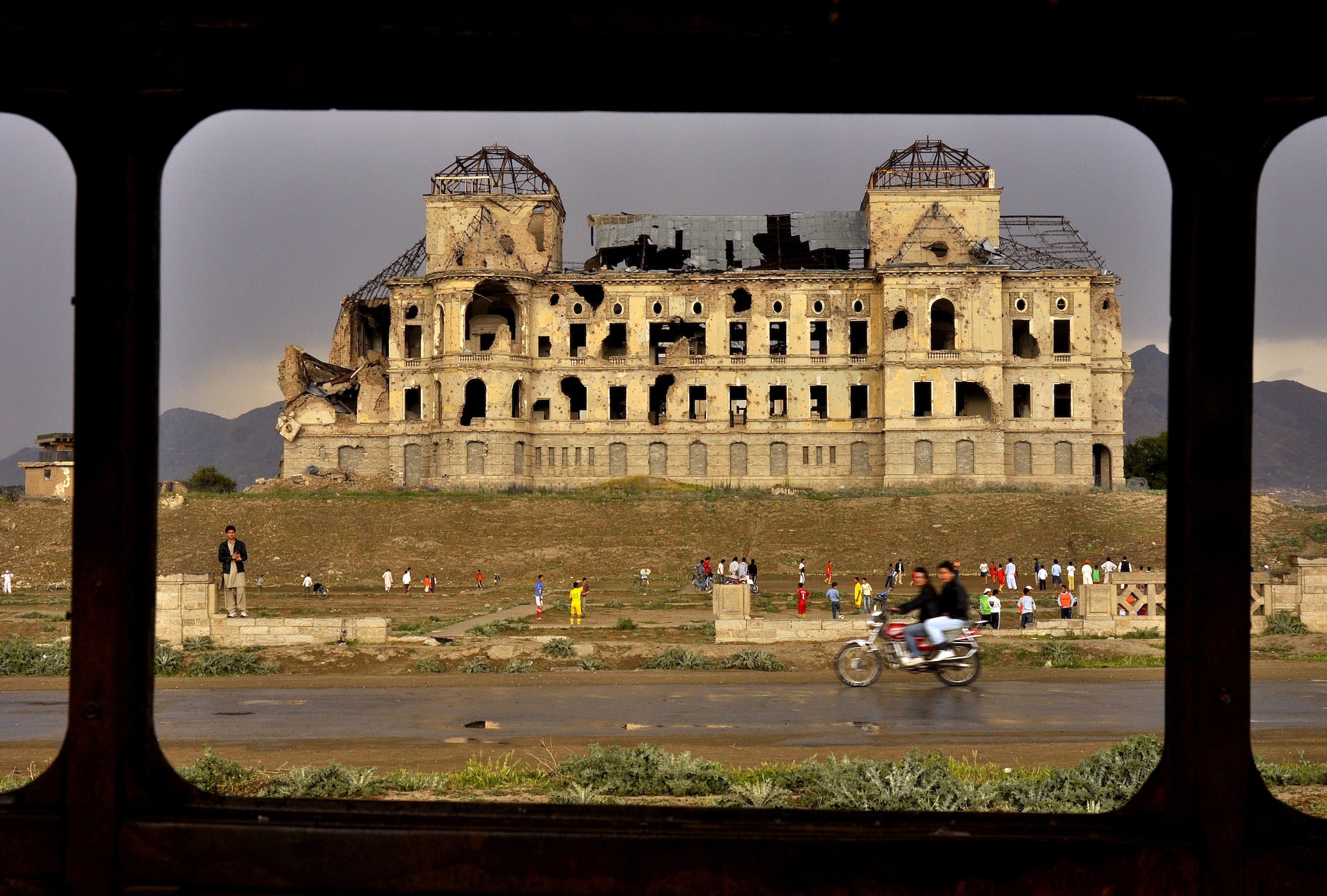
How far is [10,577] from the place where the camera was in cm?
4175

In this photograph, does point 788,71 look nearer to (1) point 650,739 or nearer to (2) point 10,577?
(1) point 650,739

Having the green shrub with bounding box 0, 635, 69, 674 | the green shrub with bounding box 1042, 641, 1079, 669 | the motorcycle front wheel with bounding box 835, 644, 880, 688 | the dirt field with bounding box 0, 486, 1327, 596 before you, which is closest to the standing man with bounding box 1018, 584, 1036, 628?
the green shrub with bounding box 1042, 641, 1079, 669

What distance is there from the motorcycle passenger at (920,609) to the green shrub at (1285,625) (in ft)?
38.3

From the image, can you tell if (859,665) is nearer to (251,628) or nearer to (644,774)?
(644,774)

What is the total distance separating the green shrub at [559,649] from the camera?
20875 mm

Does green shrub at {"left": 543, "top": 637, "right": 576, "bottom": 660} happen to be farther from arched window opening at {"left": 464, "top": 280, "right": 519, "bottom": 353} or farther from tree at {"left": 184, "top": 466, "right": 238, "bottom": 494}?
tree at {"left": 184, "top": 466, "right": 238, "bottom": 494}

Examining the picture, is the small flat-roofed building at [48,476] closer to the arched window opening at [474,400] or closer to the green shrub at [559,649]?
the arched window opening at [474,400]

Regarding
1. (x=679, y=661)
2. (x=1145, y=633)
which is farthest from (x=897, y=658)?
(x=1145, y=633)

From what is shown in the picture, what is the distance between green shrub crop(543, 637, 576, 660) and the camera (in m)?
20.9

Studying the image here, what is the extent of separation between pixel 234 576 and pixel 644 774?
18.9m

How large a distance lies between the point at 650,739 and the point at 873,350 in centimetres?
5211

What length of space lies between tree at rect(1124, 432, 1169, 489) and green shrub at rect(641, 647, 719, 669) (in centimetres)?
7016

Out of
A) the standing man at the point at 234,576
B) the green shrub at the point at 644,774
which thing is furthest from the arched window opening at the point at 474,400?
the green shrub at the point at 644,774

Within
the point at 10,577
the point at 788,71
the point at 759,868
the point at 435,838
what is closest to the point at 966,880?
the point at 759,868
